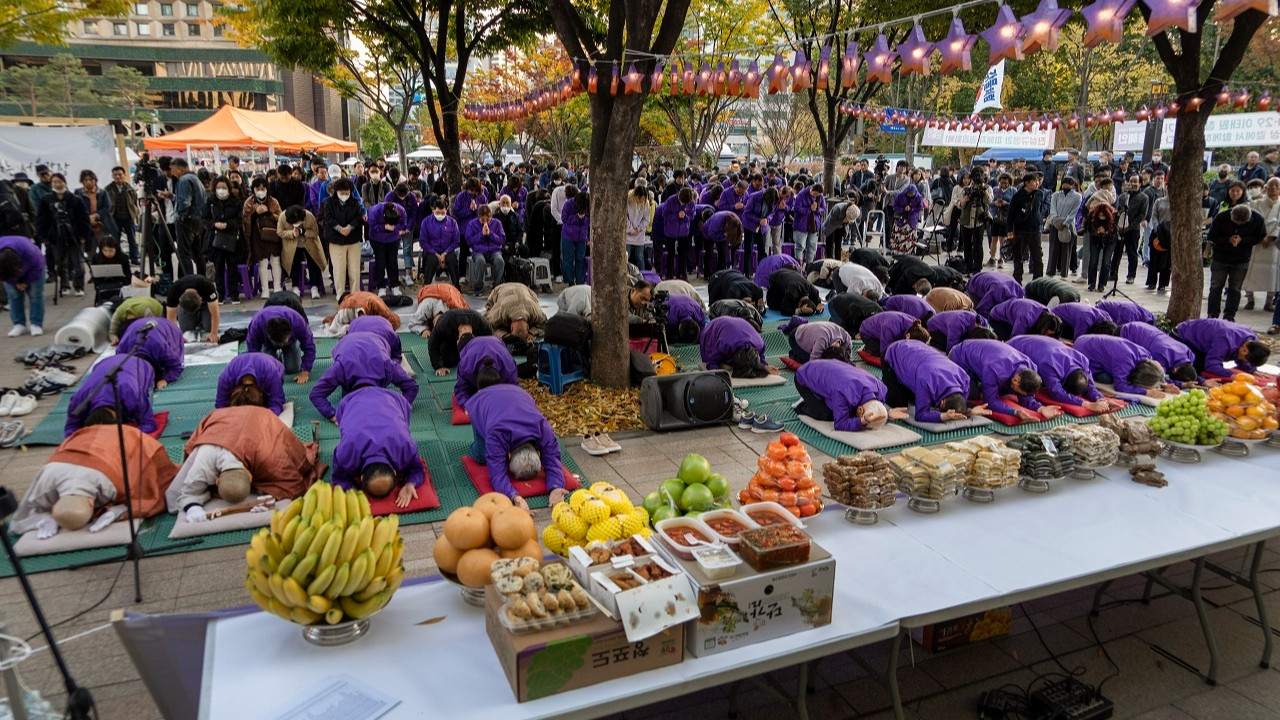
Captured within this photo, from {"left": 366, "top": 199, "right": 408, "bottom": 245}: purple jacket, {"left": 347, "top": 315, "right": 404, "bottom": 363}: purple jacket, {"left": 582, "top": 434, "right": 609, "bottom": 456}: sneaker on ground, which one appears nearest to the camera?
{"left": 582, "top": 434, "right": 609, "bottom": 456}: sneaker on ground

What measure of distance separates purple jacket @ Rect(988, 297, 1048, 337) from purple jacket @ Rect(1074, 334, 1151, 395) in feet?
2.53

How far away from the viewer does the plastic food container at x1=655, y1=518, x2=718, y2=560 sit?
3.05 m

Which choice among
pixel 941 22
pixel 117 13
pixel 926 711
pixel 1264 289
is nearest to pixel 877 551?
pixel 926 711

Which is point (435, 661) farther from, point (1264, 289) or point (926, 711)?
point (1264, 289)

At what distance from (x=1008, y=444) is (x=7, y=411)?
8465 mm

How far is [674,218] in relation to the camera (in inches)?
562

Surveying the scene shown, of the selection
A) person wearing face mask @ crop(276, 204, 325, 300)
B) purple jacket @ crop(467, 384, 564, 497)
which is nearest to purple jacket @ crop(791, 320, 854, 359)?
purple jacket @ crop(467, 384, 564, 497)

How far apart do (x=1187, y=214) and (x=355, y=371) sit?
967cm

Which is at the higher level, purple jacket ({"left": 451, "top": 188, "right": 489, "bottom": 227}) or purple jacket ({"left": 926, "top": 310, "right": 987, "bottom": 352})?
purple jacket ({"left": 451, "top": 188, "right": 489, "bottom": 227})

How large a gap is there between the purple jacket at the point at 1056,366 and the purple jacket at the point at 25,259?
11.2m

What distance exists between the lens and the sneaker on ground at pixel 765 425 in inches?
301

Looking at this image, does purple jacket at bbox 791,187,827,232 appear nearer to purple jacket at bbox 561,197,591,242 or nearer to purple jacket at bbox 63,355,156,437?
purple jacket at bbox 561,197,591,242

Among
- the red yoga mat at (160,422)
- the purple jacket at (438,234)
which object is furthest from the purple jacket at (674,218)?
the red yoga mat at (160,422)

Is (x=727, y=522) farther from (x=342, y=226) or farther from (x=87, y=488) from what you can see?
(x=342, y=226)
